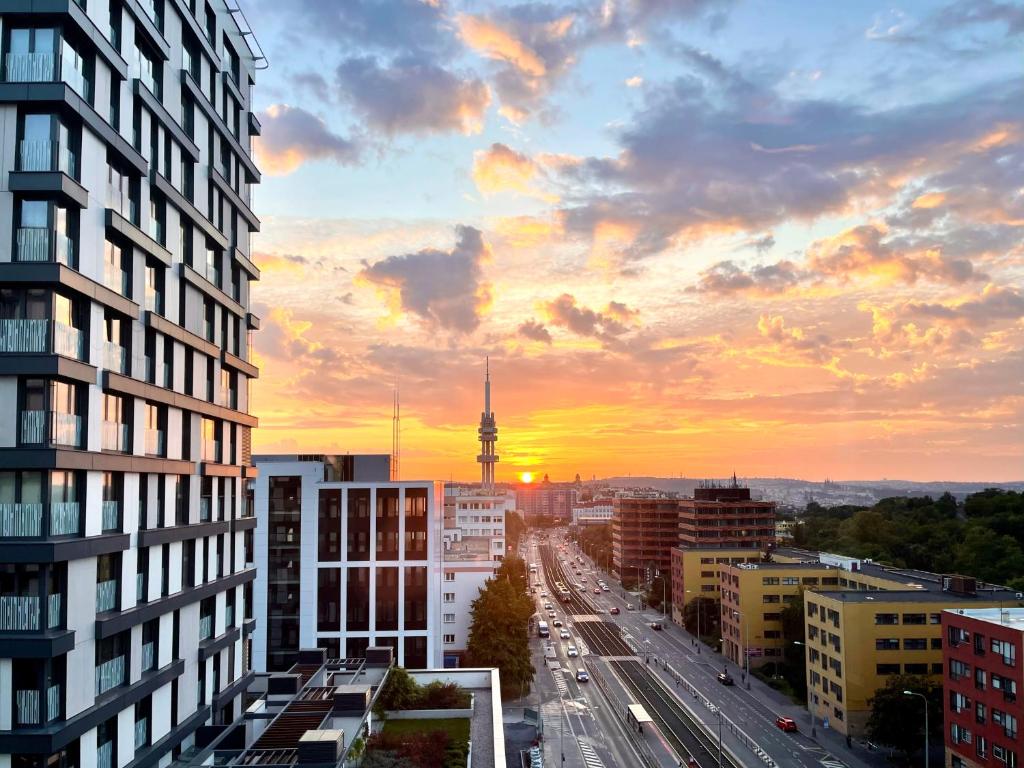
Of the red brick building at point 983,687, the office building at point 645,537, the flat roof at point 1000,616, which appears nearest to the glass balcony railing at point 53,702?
the red brick building at point 983,687

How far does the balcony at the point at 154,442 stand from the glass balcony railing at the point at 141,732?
329 inches

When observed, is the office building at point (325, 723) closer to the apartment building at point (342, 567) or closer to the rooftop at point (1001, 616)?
the apartment building at point (342, 567)

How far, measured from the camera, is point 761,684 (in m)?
93.1

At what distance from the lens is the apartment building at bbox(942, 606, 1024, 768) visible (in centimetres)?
5234

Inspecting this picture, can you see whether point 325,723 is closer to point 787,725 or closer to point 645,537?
point 787,725

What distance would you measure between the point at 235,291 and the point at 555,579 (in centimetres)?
17022

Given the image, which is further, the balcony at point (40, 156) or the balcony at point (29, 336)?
the balcony at point (40, 156)

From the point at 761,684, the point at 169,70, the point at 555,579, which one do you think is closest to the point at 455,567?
the point at 761,684

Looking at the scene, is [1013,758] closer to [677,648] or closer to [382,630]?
[382,630]

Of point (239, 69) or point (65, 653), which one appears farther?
point (239, 69)

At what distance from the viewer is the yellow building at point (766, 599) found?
332 feet

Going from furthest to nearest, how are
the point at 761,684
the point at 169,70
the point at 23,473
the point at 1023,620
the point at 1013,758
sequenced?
the point at 761,684 → the point at 1023,620 → the point at 1013,758 → the point at 169,70 → the point at 23,473

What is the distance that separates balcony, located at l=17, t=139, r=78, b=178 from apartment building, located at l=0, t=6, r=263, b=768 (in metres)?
0.04

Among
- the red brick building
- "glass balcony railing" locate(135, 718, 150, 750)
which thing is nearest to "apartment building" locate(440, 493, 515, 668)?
the red brick building
